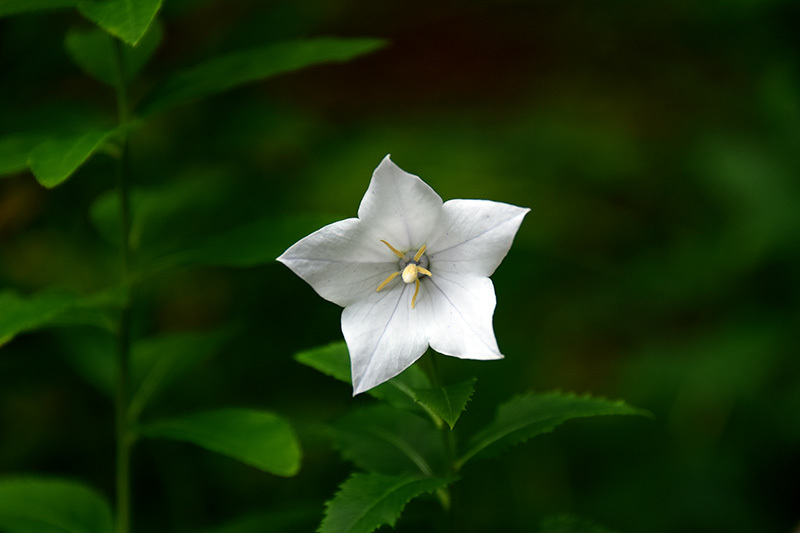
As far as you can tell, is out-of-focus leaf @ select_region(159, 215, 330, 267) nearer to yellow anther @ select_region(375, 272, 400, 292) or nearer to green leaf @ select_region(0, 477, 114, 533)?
yellow anther @ select_region(375, 272, 400, 292)

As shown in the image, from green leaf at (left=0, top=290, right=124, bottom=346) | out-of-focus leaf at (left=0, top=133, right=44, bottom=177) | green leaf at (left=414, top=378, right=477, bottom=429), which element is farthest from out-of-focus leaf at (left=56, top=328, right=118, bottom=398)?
green leaf at (left=414, top=378, right=477, bottom=429)

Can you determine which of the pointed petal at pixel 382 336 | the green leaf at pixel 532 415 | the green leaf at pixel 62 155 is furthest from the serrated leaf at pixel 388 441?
the green leaf at pixel 62 155

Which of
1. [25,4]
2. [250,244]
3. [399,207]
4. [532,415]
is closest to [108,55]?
[25,4]

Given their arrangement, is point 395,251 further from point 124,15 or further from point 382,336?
point 124,15

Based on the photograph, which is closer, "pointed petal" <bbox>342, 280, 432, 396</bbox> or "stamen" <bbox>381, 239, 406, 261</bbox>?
"pointed petal" <bbox>342, 280, 432, 396</bbox>

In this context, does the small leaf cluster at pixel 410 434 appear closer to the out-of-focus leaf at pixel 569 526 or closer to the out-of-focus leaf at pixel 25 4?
the out-of-focus leaf at pixel 569 526

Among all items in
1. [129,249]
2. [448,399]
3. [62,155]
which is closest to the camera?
[448,399]
